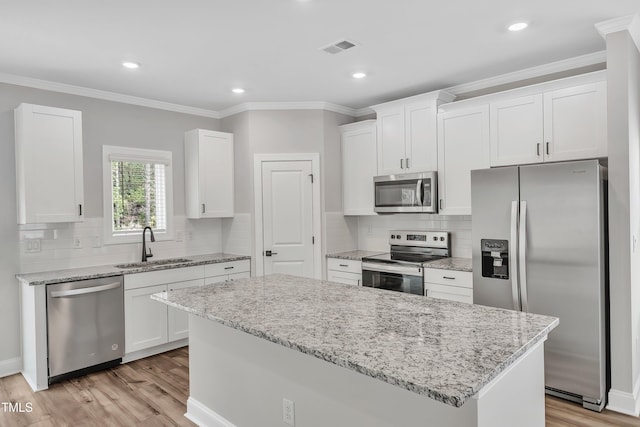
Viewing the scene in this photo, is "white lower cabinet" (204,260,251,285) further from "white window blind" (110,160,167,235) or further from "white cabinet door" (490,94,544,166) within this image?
"white cabinet door" (490,94,544,166)

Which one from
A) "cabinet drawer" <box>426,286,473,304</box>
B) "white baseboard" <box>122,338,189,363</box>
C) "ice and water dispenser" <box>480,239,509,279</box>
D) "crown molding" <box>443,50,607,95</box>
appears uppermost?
"crown molding" <box>443,50,607,95</box>

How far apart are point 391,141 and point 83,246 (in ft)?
10.9

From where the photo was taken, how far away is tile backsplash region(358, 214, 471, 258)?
426cm

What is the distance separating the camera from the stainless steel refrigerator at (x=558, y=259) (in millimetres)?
2838

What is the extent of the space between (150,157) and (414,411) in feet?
13.1

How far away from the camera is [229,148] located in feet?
16.2

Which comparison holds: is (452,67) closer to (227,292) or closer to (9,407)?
(227,292)

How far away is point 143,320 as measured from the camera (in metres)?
3.97

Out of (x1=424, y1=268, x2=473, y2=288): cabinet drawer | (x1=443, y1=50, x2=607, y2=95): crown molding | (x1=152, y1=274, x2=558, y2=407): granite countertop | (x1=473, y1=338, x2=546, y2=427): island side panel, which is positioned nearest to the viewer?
(x1=152, y1=274, x2=558, y2=407): granite countertop

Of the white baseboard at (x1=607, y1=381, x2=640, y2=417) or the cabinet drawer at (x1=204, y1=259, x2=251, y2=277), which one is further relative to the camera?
the cabinet drawer at (x1=204, y1=259, x2=251, y2=277)

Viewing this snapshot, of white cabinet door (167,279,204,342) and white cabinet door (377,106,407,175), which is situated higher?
white cabinet door (377,106,407,175)

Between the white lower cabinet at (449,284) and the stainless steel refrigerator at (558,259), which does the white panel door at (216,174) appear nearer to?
the white lower cabinet at (449,284)

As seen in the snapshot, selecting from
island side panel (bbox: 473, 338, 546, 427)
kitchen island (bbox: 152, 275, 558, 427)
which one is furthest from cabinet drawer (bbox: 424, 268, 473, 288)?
island side panel (bbox: 473, 338, 546, 427)

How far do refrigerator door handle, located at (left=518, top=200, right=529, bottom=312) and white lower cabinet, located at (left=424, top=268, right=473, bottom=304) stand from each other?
526 millimetres
